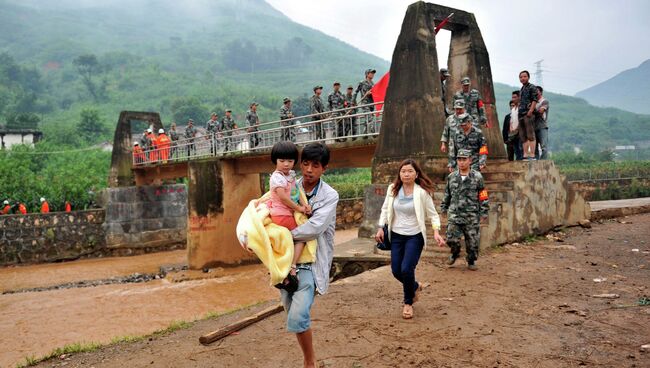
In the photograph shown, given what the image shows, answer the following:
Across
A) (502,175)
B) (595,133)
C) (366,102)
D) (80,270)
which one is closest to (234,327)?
(502,175)

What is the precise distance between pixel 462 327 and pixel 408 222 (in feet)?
3.95

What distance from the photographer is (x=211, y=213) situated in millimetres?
18188

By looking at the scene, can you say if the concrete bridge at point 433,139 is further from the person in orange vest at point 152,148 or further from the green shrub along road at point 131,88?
the green shrub along road at point 131,88

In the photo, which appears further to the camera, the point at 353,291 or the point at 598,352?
the point at 353,291

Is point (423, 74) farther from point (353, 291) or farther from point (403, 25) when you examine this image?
point (353, 291)

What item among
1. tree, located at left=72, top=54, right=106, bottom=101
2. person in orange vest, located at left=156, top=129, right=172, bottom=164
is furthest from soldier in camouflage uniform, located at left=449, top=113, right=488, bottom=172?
tree, located at left=72, top=54, right=106, bottom=101

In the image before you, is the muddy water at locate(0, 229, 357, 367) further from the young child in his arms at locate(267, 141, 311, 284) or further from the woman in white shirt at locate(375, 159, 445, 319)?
the young child in his arms at locate(267, 141, 311, 284)

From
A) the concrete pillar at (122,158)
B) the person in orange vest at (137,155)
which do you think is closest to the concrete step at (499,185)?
the person in orange vest at (137,155)

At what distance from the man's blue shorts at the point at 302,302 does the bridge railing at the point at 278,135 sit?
25.8 feet

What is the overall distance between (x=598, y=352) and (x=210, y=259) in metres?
15.7

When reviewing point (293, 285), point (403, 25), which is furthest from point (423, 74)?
point (293, 285)

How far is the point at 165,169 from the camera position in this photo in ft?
76.1

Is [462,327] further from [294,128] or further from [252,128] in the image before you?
[252,128]

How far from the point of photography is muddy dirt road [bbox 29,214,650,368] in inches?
164
